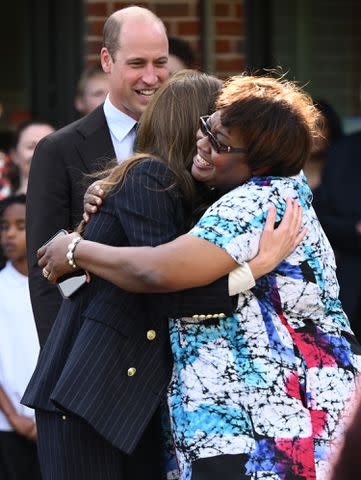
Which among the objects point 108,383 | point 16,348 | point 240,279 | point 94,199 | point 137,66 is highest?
point 137,66

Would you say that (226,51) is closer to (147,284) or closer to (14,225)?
(14,225)

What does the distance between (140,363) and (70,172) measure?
101 centimetres

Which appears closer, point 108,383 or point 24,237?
point 108,383

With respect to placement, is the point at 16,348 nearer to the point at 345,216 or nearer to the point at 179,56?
the point at 179,56

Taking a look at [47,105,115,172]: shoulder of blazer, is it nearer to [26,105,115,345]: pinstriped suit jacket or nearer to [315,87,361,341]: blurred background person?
[26,105,115,345]: pinstriped suit jacket

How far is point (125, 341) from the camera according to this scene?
10.9 ft

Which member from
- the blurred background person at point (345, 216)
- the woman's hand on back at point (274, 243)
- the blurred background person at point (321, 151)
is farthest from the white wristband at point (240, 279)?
the blurred background person at point (321, 151)

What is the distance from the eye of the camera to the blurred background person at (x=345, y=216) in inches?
229

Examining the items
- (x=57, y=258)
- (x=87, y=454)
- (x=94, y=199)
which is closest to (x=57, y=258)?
(x=57, y=258)

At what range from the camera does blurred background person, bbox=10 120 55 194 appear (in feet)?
22.2

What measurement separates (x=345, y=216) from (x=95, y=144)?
2.05 meters

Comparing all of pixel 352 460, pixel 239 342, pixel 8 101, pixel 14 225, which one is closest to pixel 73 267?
pixel 239 342

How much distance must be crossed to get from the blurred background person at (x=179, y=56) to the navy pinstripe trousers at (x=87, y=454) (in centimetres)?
216

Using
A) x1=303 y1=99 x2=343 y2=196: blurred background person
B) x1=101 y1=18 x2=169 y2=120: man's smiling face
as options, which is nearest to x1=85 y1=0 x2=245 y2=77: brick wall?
x1=303 y1=99 x2=343 y2=196: blurred background person
